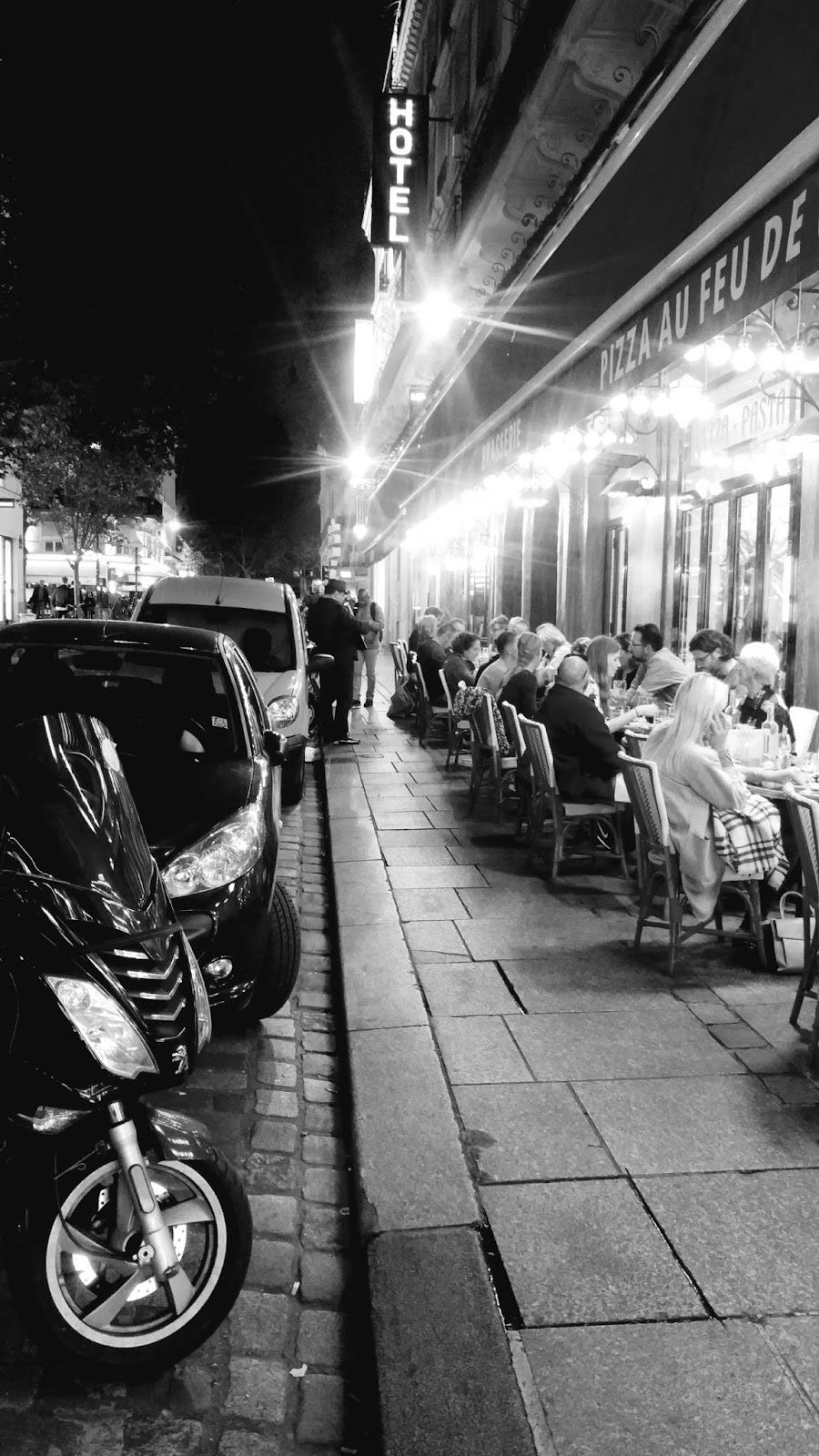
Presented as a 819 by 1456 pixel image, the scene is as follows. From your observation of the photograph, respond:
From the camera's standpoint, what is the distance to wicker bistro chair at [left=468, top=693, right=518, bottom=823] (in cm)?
998

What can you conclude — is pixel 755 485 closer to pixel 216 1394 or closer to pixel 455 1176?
pixel 455 1176

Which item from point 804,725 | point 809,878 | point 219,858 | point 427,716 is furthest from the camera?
point 427,716

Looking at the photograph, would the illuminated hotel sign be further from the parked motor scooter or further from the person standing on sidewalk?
the parked motor scooter

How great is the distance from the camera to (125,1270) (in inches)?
108

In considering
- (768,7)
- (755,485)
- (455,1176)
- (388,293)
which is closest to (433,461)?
(755,485)

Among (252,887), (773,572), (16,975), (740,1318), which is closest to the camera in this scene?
(16,975)

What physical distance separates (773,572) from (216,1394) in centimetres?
1209

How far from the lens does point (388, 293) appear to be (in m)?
42.8

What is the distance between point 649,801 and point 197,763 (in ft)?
7.58

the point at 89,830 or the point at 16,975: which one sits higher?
the point at 89,830

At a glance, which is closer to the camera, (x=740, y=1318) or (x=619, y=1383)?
(x=619, y=1383)

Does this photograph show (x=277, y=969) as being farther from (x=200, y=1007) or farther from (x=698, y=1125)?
(x=200, y=1007)

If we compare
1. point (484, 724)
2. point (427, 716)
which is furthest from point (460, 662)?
point (484, 724)

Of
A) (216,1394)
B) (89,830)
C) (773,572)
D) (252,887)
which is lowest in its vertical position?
(216,1394)
